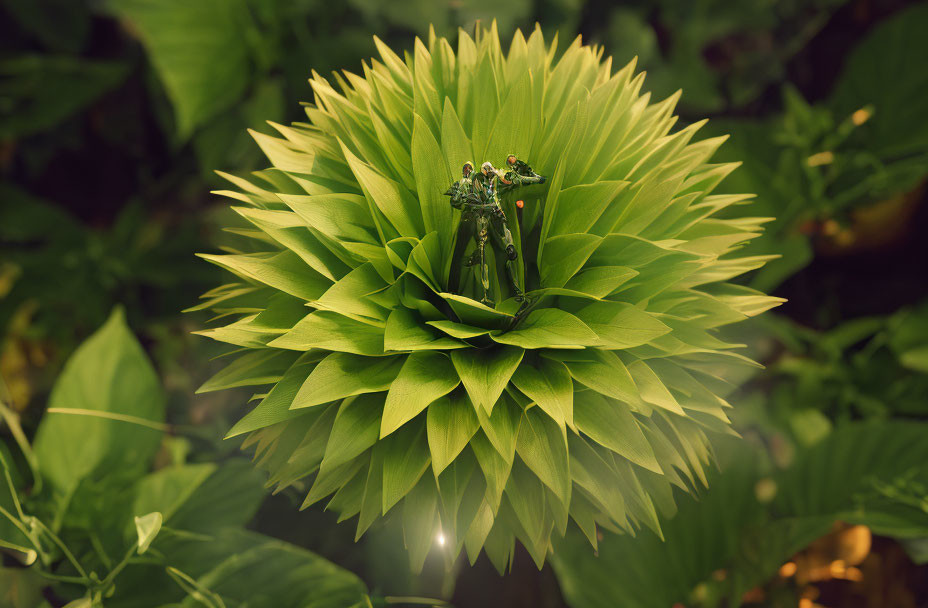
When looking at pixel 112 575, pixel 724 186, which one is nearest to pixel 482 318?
pixel 112 575

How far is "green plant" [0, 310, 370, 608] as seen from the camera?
1.27 feet

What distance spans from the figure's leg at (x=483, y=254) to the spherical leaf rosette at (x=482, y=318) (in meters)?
0.01

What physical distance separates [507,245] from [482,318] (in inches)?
1.6

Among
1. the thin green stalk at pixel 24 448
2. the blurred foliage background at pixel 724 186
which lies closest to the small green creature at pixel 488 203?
the blurred foliage background at pixel 724 186

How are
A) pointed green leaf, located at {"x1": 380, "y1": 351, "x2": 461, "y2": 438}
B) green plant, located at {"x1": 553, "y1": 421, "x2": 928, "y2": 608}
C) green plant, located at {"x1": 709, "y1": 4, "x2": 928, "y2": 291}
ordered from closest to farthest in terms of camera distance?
pointed green leaf, located at {"x1": 380, "y1": 351, "x2": 461, "y2": 438} → green plant, located at {"x1": 553, "y1": 421, "x2": 928, "y2": 608} → green plant, located at {"x1": 709, "y1": 4, "x2": 928, "y2": 291}

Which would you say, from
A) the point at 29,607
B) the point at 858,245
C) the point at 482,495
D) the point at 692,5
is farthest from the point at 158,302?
the point at 858,245

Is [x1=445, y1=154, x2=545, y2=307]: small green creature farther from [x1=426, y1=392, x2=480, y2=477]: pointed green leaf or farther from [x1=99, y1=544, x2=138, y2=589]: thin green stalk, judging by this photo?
[x1=99, y1=544, x2=138, y2=589]: thin green stalk

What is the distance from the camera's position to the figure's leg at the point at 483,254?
0.97 feet

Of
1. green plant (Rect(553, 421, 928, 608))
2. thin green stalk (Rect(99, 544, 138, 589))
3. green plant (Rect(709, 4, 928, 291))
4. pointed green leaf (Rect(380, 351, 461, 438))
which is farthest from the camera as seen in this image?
green plant (Rect(709, 4, 928, 291))

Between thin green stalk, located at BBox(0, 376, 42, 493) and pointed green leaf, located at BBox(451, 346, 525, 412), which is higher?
thin green stalk, located at BBox(0, 376, 42, 493)

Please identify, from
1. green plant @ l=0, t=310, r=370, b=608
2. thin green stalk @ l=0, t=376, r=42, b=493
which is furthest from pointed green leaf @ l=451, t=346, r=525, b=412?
thin green stalk @ l=0, t=376, r=42, b=493

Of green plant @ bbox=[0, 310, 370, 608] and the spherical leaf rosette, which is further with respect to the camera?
green plant @ bbox=[0, 310, 370, 608]

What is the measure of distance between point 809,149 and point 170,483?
2.42 ft

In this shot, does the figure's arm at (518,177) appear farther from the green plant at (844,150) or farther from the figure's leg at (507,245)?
the green plant at (844,150)
